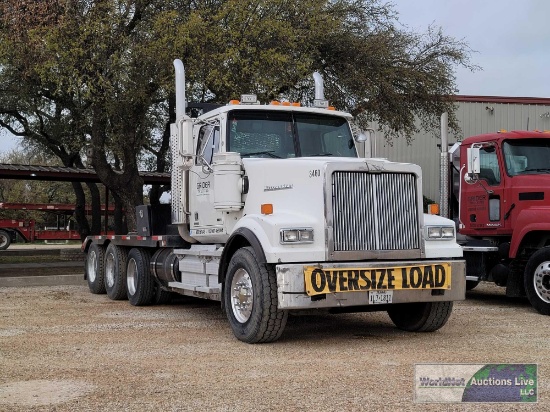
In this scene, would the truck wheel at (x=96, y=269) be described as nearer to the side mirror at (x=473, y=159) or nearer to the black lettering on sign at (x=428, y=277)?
the side mirror at (x=473, y=159)

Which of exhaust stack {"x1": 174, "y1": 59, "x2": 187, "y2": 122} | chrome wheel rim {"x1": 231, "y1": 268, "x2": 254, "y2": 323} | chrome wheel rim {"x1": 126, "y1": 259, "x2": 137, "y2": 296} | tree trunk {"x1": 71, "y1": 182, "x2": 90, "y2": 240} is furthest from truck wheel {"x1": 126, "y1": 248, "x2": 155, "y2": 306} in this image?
tree trunk {"x1": 71, "y1": 182, "x2": 90, "y2": 240}

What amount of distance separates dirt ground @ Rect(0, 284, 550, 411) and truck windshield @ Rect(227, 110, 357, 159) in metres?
2.34

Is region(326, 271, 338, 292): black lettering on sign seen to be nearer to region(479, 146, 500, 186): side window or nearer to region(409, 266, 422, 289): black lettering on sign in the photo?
region(409, 266, 422, 289): black lettering on sign

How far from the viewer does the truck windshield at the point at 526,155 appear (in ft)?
40.5

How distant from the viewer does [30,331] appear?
9.59 metres

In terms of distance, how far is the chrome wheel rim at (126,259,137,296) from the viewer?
1320cm

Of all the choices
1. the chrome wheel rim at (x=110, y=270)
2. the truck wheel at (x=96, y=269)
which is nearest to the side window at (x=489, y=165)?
the chrome wheel rim at (x=110, y=270)

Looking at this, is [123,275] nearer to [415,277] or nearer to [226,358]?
[226,358]

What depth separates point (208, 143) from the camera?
1038 cm

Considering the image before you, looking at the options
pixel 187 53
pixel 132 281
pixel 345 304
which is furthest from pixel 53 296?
pixel 345 304

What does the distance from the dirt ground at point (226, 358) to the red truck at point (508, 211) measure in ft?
2.09

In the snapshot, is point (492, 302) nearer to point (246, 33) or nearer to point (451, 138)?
point (246, 33)

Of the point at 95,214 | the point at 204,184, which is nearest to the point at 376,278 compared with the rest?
the point at 204,184

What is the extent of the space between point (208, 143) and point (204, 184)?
57 cm
